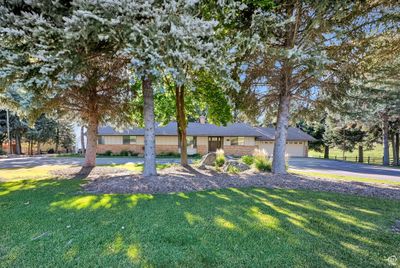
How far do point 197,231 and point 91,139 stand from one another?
10.0 meters

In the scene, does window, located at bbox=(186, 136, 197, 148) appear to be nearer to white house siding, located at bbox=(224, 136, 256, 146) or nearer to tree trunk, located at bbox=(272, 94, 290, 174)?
white house siding, located at bbox=(224, 136, 256, 146)

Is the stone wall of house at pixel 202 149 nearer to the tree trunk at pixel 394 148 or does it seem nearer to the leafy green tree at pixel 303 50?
the leafy green tree at pixel 303 50

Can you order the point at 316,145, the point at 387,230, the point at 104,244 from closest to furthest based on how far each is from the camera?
the point at 104,244, the point at 387,230, the point at 316,145

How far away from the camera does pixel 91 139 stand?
1209 cm

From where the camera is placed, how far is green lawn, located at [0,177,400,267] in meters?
3.02

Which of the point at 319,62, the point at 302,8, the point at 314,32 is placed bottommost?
the point at 319,62

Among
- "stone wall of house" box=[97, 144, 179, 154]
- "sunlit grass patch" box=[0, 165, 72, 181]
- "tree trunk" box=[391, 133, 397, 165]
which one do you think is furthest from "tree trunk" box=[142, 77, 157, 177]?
"tree trunk" box=[391, 133, 397, 165]

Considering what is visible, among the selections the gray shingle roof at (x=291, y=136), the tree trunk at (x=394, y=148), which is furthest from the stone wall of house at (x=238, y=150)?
the tree trunk at (x=394, y=148)

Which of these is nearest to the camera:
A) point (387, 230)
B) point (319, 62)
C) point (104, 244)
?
point (104, 244)

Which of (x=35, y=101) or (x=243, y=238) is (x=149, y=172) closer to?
(x=35, y=101)

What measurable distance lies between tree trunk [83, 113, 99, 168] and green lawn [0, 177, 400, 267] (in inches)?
239

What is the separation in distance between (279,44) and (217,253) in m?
8.42

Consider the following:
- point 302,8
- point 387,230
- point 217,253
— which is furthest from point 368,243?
point 302,8

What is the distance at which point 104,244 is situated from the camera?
11.2ft
